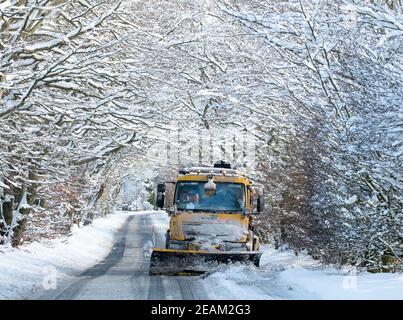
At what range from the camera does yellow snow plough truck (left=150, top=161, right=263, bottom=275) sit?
1711 cm

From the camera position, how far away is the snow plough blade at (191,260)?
16.8m

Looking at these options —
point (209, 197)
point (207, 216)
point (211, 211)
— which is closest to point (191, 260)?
point (207, 216)

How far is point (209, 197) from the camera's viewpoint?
722 inches

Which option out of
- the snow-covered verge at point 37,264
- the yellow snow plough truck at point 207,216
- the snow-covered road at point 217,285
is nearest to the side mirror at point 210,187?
the yellow snow plough truck at point 207,216

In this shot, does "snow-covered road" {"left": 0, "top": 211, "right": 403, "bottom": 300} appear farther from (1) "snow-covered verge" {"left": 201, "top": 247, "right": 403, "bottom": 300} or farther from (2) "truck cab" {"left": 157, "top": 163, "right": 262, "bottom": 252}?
(2) "truck cab" {"left": 157, "top": 163, "right": 262, "bottom": 252}

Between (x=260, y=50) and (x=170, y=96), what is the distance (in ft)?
9.27

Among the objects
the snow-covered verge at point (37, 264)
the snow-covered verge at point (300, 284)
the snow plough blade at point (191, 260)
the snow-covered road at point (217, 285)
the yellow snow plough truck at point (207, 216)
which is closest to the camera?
the snow-covered verge at point (300, 284)

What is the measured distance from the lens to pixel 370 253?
16.3 meters

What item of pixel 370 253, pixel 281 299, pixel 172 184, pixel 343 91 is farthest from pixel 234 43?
pixel 281 299

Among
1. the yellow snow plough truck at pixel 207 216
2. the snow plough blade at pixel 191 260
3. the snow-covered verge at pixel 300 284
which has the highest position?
the yellow snow plough truck at pixel 207 216

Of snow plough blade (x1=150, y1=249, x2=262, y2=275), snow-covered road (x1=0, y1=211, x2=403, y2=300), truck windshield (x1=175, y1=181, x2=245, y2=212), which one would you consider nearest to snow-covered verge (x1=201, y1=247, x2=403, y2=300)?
snow-covered road (x1=0, y1=211, x2=403, y2=300)

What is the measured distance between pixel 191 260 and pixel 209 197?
6.47ft

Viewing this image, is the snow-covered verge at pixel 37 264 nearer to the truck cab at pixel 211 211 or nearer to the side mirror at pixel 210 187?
the truck cab at pixel 211 211

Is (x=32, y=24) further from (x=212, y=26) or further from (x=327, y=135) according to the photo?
(x=327, y=135)
